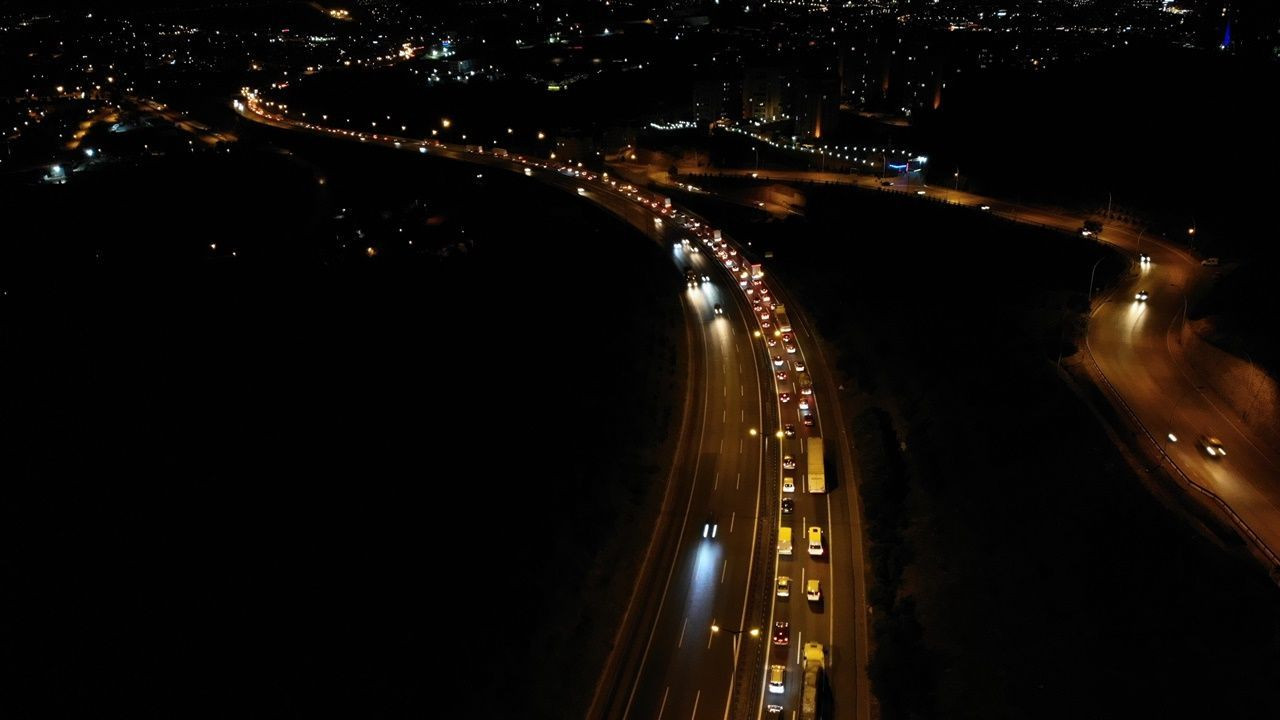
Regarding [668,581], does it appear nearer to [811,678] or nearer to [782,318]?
[811,678]

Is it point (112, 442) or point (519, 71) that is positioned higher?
point (519, 71)

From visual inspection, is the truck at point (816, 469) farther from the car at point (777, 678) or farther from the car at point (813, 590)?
the car at point (777, 678)

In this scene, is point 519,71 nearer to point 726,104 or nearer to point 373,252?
point 726,104

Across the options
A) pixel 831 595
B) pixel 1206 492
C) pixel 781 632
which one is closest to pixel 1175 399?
pixel 1206 492

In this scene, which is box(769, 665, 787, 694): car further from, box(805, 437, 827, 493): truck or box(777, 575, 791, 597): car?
box(805, 437, 827, 493): truck

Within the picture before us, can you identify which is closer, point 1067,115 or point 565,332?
point 565,332

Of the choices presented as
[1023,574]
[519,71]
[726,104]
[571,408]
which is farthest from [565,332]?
[519,71]

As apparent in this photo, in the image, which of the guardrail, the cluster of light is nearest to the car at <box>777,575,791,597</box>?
the guardrail

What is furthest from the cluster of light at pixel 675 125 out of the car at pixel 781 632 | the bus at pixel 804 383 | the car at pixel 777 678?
the car at pixel 777 678
